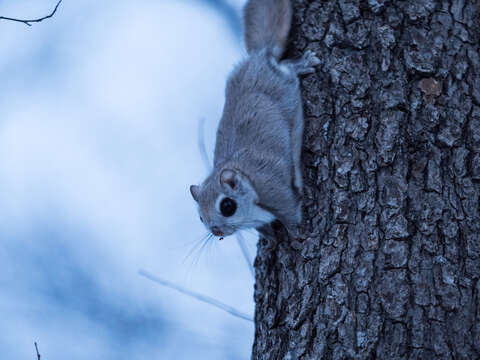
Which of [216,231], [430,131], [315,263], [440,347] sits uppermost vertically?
[430,131]

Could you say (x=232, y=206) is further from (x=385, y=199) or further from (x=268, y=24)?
(x=268, y=24)

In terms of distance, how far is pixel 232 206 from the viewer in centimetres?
227

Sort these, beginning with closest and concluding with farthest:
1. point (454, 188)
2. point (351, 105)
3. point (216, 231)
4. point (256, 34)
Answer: point (454, 188), point (351, 105), point (216, 231), point (256, 34)

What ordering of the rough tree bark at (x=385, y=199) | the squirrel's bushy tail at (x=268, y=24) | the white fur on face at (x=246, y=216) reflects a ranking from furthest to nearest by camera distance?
the squirrel's bushy tail at (x=268, y=24) → the white fur on face at (x=246, y=216) → the rough tree bark at (x=385, y=199)

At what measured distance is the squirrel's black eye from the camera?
227 cm

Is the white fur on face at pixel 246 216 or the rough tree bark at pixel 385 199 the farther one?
the white fur on face at pixel 246 216

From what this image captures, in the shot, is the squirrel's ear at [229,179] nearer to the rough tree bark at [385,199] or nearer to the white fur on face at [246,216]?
the white fur on face at [246,216]

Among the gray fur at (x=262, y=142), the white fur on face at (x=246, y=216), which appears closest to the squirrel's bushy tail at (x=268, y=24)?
the gray fur at (x=262, y=142)

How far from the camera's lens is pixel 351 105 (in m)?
2.07

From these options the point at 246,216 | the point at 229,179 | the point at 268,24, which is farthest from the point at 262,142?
the point at 268,24

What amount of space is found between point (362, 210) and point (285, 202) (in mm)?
373

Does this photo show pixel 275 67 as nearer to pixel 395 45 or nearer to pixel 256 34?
pixel 256 34

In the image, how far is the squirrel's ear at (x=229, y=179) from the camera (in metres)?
2.27

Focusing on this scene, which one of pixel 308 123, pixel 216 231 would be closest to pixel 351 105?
pixel 308 123
